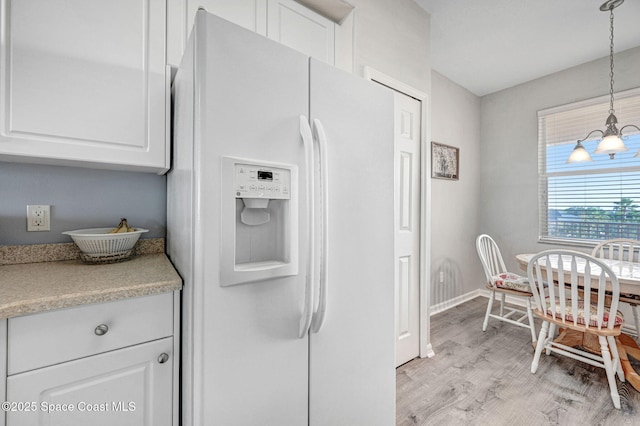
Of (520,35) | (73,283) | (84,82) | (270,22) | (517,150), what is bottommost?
(73,283)

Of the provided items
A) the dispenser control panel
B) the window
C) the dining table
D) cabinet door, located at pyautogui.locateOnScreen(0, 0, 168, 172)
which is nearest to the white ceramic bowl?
cabinet door, located at pyautogui.locateOnScreen(0, 0, 168, 172)

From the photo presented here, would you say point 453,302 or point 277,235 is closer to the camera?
point 277,235

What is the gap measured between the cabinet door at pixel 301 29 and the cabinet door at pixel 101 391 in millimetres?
1526

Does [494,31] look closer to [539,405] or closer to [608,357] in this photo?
[608,357]

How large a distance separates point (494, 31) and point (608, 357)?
269cm

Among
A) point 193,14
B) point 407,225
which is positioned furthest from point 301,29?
point 407,225

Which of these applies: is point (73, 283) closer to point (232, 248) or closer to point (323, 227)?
point (232, 248)

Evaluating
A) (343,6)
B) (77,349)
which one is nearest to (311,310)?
(77,349)

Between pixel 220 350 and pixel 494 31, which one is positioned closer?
pixel 220 350

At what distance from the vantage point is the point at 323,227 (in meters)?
0.93

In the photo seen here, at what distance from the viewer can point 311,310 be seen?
36.6 inches

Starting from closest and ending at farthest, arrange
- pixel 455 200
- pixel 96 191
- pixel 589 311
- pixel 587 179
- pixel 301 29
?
pixel 96 191 → pixel 301 29 → pixel 589 311 → pixel 587 179 → pixel 455 200

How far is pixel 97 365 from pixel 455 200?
3.65 metres

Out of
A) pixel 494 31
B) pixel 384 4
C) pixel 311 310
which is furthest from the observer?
pixel 494 31
